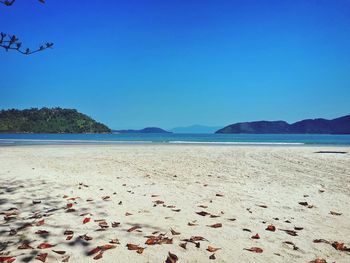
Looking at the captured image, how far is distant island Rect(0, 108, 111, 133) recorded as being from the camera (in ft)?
532

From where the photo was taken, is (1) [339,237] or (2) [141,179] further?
(2) [141,179]

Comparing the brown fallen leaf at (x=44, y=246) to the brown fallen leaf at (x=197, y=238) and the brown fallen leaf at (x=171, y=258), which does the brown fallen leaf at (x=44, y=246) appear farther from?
the brown fallen leaf at (x=197, y=238)

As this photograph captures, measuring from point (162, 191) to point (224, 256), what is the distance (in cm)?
427

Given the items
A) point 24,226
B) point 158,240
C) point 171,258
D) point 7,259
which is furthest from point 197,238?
point 24,226

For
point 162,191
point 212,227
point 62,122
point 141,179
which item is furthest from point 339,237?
point 62,122

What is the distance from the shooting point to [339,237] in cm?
502

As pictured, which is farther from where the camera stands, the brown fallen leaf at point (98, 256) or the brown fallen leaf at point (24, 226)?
the brown fallen leaf at point (24, 226)

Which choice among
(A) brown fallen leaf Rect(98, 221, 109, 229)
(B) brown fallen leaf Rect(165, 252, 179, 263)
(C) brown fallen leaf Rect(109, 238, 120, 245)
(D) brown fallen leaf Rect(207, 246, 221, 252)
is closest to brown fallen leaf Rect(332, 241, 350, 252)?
(D) brown fallen leaf Rect(207, 246, 221, 252)

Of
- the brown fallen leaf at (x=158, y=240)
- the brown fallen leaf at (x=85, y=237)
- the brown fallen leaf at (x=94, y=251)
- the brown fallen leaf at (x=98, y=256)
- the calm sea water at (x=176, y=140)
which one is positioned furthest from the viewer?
the calm sea water at (x=176, y=140)

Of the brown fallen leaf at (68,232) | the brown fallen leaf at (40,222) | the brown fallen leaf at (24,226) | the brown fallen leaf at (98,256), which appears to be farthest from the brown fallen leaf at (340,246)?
the brown fallen leaf at (24,226)

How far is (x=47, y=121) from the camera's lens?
171 metres

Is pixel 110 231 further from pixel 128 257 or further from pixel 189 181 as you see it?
pixel 189 181

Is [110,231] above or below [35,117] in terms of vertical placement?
below

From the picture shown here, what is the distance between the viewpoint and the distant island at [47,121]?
6388 inches
